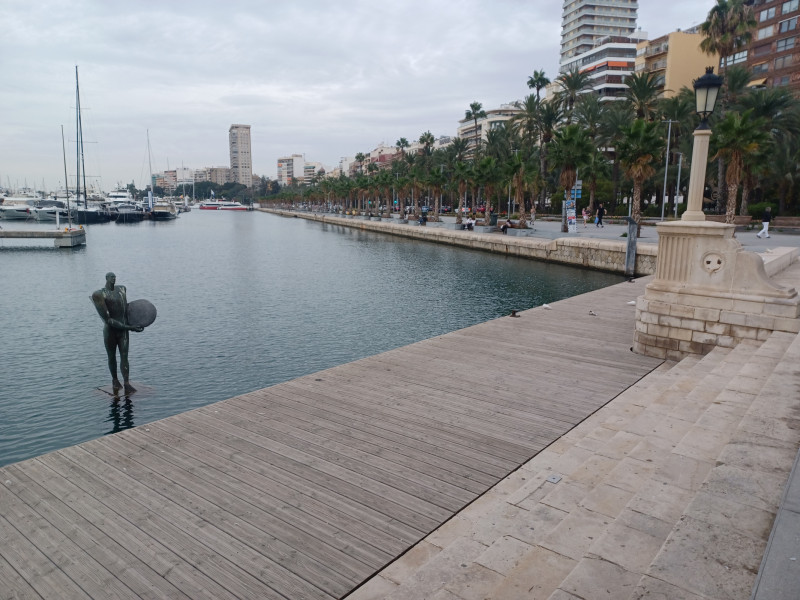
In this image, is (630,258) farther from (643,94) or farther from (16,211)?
(16,211)

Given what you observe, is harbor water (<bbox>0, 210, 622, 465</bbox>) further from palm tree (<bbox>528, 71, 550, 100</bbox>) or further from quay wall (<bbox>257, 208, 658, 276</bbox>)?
palm tree (<bbox>528, 71, 550, 100</bbox>)

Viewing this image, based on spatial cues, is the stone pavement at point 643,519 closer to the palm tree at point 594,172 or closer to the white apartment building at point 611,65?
the palm tree at point 594,172

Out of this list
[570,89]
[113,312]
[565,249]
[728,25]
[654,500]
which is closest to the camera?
[654,500]

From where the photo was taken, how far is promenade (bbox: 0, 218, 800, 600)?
3664mm

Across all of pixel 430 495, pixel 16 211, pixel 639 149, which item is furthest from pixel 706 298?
pixel 16 211

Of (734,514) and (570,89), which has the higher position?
(570,89)

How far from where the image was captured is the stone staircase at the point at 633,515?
3297 mm

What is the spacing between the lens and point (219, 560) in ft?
13.8

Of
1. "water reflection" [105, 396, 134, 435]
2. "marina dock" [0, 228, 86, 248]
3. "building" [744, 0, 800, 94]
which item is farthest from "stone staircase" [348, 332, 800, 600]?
"building" [744, 0, 800, 94]

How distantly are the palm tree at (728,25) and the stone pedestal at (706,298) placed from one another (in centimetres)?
5380

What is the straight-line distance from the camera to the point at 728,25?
50781mm

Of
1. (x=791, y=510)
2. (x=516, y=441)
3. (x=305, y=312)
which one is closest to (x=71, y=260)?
(x=305, y=312)

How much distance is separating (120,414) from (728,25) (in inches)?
2399

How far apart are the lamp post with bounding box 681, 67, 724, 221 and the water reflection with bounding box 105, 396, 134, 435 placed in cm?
A: 1034
